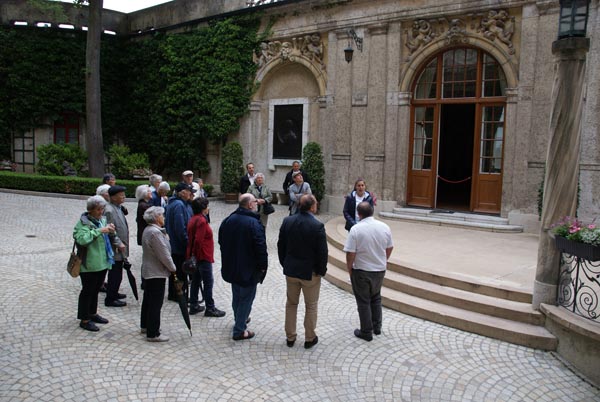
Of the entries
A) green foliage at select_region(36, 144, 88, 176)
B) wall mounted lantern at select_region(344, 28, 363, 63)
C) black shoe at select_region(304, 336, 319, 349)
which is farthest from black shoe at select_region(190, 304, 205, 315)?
green foliage at select_region(36, 144, 88, 176)

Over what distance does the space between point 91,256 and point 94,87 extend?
48.7 feet

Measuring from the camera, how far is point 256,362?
17.7 ft

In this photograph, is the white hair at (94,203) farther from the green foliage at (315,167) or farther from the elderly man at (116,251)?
the green foliage at (315,167)

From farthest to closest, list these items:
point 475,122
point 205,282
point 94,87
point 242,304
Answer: point 94,87
point 475,122
point 205,282
point 242,304

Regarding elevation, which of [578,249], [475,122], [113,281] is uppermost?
[475,122]

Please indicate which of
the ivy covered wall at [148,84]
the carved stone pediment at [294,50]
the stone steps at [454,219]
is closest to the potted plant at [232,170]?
the ivy covered wall at [148,84]

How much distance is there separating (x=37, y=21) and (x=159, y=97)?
6.60m

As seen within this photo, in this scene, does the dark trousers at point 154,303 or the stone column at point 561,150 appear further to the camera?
the stone column at point 561,150

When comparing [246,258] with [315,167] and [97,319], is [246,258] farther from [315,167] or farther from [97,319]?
[315,167]

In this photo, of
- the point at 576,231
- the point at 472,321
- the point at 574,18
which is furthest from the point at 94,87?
the point at 576,231

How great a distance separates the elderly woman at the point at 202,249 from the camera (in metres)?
6.43

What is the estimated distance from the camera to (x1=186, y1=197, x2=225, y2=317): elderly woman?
6434 millimetres

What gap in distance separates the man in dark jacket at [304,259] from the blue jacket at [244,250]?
26 cm

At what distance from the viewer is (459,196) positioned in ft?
53.3
